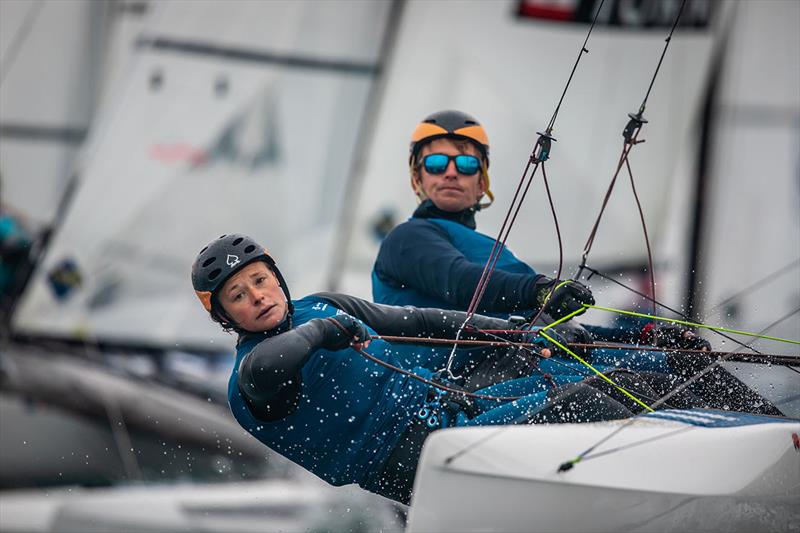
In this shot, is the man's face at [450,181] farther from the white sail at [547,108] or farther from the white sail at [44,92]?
the white sail at [44,92]

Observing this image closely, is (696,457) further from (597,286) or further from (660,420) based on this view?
(597,286)

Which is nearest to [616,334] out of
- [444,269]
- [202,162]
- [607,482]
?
[444,269]

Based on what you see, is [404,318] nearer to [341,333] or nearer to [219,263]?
[341,333]

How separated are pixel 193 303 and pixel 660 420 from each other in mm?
4634

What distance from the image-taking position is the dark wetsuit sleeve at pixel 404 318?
8.02 feet

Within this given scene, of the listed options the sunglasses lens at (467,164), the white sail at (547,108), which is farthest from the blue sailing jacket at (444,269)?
the white sail at (547,108)

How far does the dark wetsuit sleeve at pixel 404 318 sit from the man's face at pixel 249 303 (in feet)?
0.61

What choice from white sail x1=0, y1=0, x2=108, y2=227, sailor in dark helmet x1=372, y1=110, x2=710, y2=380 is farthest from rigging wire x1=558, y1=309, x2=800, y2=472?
white sail x1=0, y1=0, x2=108, y2=227

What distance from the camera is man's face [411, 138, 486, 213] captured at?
2.80 m

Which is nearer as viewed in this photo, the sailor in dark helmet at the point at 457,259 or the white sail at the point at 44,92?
the sailor in dark helmet at the point at 457,259

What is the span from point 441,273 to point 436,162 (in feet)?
1.05

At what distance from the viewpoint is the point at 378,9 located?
6.71m

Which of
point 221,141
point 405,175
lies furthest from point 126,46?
point 405,175

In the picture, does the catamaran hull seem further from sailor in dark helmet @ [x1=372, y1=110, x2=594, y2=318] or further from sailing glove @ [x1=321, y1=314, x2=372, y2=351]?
sailor in dark helmet @ [x1=372, y1=110, x2=594, y2=318]
